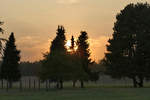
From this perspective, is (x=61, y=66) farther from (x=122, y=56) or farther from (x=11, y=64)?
(x=11, y=64)

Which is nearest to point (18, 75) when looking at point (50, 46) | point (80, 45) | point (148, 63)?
point (50, 46)

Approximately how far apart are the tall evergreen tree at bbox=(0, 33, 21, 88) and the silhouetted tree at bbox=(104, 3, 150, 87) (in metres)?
25.6

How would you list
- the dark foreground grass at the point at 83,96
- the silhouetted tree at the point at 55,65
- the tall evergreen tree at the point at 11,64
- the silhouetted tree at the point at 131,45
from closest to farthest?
the dark foreground grass at the point at 83,96
the silhouetted tree at the point at 55,65
the silhouetted tree at the point at 131,45
the tall evergreen tree at the point at 11,64

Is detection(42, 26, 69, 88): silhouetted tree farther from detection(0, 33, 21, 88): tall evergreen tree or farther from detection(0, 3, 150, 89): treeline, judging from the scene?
detection(0, 33, 21, 88): tall evergreen tree

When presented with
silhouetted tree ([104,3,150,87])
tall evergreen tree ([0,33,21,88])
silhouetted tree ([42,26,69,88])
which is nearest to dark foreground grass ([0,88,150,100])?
silhouetted tree ([42,26,69,88])

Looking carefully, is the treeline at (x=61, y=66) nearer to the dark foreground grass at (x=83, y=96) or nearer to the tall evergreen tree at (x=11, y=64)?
the tall evergreen tree at (x=11, y=64)

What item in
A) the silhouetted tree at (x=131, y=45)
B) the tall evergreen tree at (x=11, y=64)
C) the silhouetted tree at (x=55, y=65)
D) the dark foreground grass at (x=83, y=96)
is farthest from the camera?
the tall evergreen tree at (x=11, y=64)

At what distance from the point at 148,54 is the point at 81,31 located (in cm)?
2630

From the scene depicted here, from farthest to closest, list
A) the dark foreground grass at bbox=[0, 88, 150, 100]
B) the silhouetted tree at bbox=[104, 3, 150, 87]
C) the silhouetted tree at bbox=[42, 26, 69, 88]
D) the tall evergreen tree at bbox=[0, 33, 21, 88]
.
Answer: the tall evergreen tree at bbox=[0, 33, 21, 88] → the silhouetted tree at bbox=[104, 3, 150, 87] → the silhouetted tree at bbox=[42, 26, 69, 88] → the dark foreground grass at bbox=[0, 88, 150, 100]

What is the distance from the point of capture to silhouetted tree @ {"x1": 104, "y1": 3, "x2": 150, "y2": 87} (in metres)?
76.8

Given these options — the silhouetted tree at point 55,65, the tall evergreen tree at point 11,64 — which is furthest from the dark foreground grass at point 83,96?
the tall evergreen tree at point 11,64

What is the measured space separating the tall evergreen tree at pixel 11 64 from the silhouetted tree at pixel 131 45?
25.6 meters

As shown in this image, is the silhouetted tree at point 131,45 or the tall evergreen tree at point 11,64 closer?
the silhouetted tree at point 131,45

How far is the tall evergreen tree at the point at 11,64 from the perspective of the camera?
92.4 m
